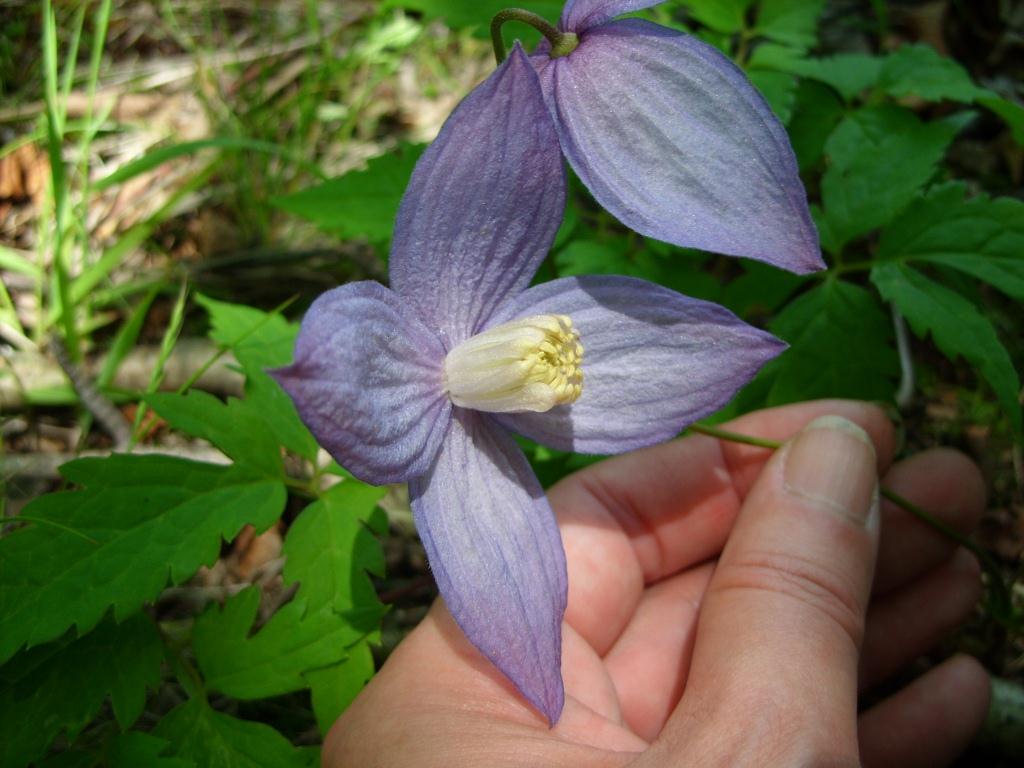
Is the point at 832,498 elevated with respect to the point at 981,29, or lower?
lower

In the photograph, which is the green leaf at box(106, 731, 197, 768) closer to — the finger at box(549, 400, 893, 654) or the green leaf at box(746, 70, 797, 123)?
the finger at box(549, 400, 893, 654)

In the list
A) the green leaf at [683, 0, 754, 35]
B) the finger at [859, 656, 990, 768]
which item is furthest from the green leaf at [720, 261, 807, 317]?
the finger at [859, 656, 990, 768]

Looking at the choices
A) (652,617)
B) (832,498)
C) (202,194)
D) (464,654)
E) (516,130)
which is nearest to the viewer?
(516,130)

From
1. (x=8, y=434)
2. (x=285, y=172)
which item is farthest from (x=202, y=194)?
(x=8, y=434)

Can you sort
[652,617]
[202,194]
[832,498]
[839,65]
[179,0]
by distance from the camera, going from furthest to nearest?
[179,0] < [202,194] < [839,65] < [652,617] < [832,498]

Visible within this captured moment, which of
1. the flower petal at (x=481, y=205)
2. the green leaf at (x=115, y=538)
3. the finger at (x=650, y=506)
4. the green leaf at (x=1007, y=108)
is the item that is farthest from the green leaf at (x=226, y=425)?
the green leaf at (x=1007, y=108)

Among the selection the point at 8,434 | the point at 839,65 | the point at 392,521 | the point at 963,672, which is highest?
the point at 839,65

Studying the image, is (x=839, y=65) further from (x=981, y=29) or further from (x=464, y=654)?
(x=464, y=654)
